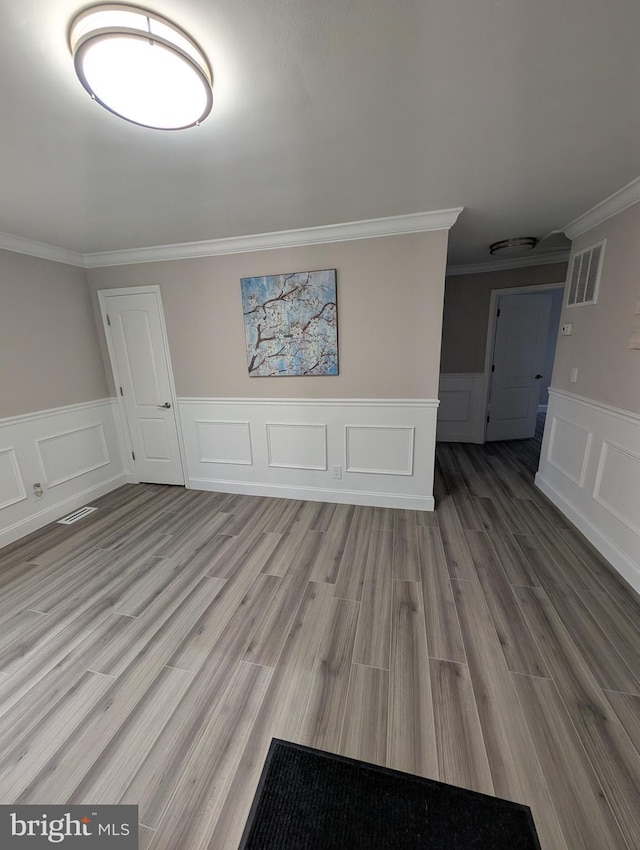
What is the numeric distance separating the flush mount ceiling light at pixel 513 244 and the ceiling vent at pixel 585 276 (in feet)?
1.46

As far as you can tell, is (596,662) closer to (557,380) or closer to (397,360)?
(397,360)

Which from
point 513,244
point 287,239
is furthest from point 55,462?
point 513,244

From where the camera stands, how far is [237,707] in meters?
1.41

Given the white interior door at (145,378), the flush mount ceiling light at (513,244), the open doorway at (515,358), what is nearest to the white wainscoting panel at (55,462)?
the white interior door at (145,378)

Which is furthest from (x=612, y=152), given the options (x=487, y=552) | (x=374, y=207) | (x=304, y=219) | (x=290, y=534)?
(x=290, y=534)

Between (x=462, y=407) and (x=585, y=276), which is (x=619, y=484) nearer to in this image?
(x=585, y=276)

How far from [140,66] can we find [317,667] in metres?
2.45

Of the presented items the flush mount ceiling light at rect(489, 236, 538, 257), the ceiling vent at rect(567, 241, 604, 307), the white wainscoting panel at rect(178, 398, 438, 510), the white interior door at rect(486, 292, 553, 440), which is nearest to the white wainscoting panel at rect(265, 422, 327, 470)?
the white wainscoting panel at rect(178, 398, 438, 510)

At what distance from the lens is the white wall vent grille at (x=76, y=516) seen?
2.99m

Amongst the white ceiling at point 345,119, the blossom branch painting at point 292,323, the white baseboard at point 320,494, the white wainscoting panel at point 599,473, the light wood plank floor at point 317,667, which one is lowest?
the light wood plank floor at point 317,667

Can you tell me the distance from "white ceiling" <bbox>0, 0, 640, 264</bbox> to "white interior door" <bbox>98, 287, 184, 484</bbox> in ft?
2.95

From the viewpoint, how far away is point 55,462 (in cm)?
306

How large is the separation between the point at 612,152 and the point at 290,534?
3.09m

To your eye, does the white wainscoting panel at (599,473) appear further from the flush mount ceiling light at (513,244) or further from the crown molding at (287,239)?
Result: the crown molding at (287,239)
